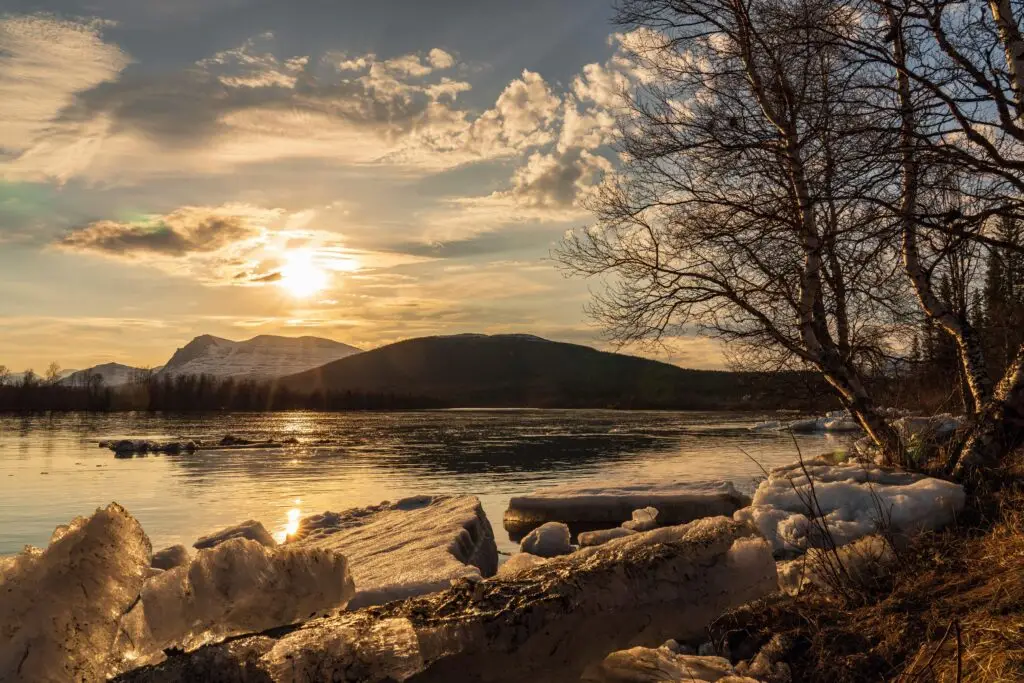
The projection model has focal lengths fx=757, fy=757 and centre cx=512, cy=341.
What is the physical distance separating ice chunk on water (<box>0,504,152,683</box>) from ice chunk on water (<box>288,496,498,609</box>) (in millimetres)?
1923

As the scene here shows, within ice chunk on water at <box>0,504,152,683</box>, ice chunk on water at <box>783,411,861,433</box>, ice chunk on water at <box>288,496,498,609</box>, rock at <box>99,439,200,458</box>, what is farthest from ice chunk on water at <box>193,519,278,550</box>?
ice chunk on water at <box>783,411,861,433</box>

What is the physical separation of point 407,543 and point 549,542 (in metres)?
2.11

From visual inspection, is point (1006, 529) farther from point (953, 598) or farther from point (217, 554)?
point (217, 554)

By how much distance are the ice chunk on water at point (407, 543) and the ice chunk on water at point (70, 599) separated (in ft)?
6.31

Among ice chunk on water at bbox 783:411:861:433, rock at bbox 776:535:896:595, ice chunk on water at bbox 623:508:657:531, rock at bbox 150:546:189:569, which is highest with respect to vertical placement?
rock at bbox 776:535:896:595

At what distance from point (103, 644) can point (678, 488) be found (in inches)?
531

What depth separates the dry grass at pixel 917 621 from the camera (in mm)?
4020

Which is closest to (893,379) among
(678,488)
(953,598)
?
(678,488)

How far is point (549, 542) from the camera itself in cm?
1084

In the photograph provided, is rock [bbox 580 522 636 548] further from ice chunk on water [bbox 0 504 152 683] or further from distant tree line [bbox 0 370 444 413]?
distant tree line [bbox 0 370 444 413]

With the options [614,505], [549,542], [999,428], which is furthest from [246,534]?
[999,428]

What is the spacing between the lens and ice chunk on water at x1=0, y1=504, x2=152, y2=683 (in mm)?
3939

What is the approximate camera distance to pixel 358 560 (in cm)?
923

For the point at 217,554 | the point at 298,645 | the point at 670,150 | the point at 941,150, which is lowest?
the point at 298,645
